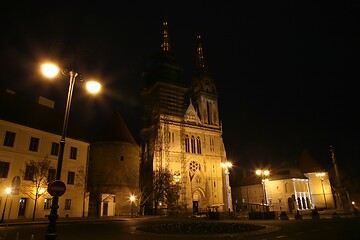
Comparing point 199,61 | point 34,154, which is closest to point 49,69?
point 34,154

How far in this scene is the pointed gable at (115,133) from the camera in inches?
1726

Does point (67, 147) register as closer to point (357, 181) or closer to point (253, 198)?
point (253, 198)

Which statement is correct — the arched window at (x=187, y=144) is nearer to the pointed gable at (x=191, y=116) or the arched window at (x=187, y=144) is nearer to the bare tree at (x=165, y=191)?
the pointed gable at (x=191, y=116)

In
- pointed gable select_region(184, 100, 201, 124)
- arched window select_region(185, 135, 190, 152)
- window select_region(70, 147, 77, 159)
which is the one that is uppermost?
pointed gable select_region(184, 100, 201, 124)

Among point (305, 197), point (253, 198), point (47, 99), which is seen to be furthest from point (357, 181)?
point (47, 99)

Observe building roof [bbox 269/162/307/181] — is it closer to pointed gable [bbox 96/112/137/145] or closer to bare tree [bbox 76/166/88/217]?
pointed gable [bbox 96/112/137/145]

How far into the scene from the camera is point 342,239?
35.6 ft

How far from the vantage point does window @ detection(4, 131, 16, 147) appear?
2659 centimetres

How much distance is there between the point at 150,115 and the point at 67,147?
30.2 meters

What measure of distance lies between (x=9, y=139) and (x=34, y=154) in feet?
10.1

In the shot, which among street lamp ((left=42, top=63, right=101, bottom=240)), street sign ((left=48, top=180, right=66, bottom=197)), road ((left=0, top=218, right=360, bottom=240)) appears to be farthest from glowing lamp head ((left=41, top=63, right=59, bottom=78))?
road ((left=0, top=218, right=360, bottom=240))

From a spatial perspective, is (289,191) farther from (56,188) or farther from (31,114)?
(56,188)

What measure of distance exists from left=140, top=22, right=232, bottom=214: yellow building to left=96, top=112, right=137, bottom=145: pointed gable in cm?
883

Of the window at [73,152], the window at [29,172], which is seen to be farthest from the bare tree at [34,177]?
the window at [73,152]
